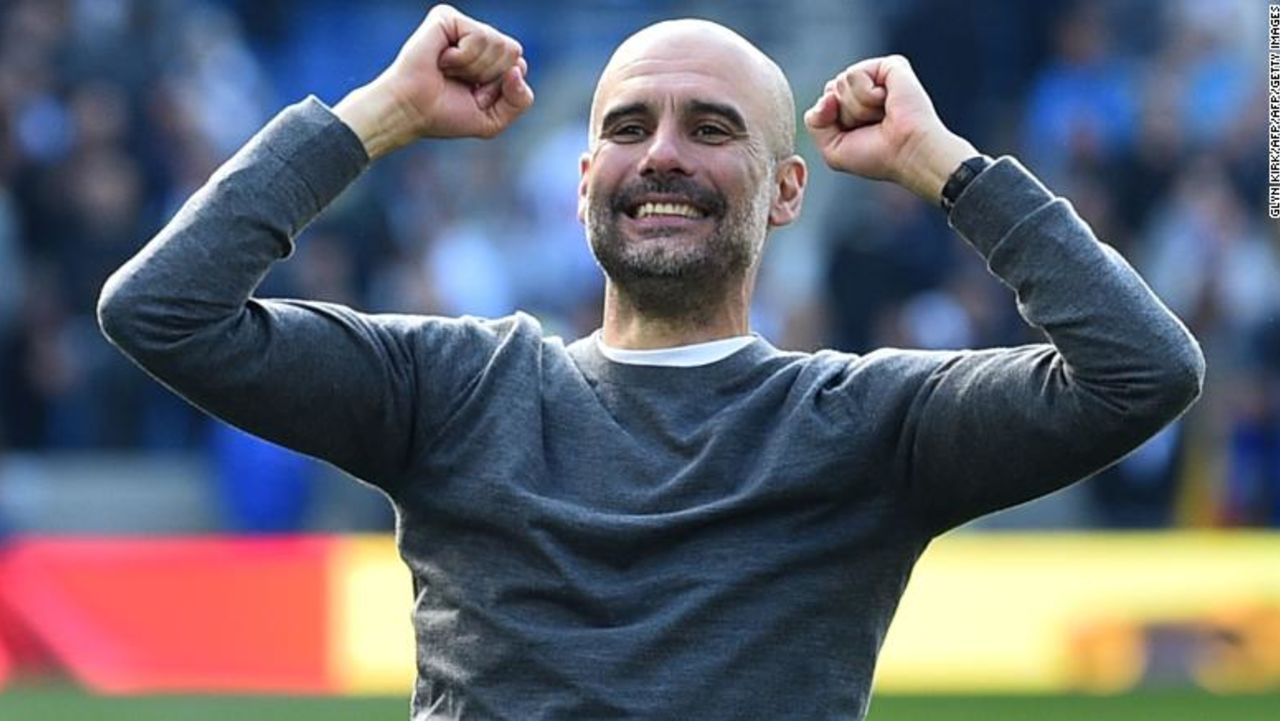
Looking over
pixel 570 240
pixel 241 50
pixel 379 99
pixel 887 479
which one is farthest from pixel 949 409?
pixel 241 50

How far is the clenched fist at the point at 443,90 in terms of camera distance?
4098mm

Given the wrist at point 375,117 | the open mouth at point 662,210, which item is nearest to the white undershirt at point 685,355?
the open mouth at point 662,210

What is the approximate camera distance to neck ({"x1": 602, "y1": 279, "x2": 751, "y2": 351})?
13.3 ft

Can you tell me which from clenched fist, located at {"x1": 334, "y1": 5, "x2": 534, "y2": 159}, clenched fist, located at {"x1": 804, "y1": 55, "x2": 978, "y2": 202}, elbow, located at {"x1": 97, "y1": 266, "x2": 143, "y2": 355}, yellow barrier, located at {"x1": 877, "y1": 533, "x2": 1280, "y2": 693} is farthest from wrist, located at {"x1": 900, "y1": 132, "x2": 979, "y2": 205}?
yellow barrier, located at {"x1": 877, "y1": 533, "x2": 1280, "y2": 693}

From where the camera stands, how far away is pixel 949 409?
12.8ft

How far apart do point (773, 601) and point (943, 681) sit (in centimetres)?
737

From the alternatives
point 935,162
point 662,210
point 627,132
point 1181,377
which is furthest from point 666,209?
point 1181,377

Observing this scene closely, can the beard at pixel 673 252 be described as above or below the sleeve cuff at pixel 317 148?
below

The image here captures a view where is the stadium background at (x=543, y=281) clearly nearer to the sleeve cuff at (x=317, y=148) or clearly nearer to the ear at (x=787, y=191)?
the ear at (x=787, y=191)

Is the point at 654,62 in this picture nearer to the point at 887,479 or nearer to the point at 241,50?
the point at 887,479

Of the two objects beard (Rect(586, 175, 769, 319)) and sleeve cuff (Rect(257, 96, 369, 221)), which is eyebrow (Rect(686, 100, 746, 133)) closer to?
beard (Rect(586, 175, 769, 319))

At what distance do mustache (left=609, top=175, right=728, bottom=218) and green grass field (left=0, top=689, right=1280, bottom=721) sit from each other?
6103 mm

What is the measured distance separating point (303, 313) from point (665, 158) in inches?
21.9

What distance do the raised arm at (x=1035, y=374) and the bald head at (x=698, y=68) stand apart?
269 millimetres
